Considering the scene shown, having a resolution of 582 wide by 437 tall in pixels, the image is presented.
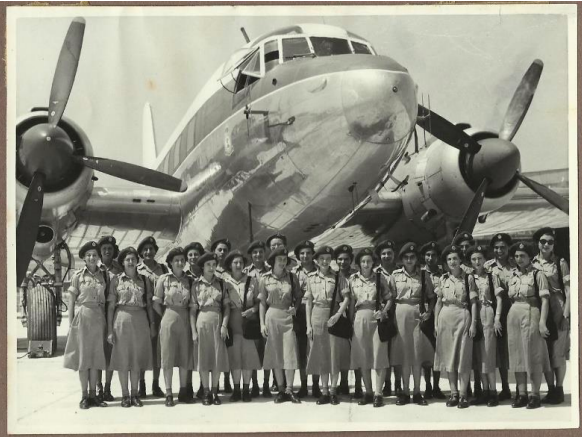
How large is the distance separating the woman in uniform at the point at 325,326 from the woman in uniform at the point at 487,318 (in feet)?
5.06

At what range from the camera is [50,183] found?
36.3ft

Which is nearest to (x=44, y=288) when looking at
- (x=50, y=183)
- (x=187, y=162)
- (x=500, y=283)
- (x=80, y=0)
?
(x=50, y=183)

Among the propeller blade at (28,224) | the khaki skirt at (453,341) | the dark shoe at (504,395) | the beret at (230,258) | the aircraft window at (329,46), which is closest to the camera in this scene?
the khaki skirt at (453,341)

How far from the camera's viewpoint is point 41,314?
12.5 m

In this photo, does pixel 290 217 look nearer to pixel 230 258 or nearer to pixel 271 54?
pixel 230 258

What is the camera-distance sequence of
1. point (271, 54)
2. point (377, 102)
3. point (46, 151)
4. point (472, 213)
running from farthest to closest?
point (472, 213) → point (46, 151) → point (271, 54) → point (377, 102)

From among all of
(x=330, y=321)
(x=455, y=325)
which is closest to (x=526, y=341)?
(x=455, y=325)

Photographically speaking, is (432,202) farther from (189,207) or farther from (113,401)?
(113,401)

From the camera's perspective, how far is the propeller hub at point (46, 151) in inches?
409

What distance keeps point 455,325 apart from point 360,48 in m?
4.07

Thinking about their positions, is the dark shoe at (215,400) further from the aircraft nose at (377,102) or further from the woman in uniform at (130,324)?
the aircraft nose at (377,102)

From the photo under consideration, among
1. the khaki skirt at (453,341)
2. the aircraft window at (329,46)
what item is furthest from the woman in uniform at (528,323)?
the aircraft window at (329,46)

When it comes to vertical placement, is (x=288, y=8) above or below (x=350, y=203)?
above

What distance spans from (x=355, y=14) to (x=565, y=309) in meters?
4.68
